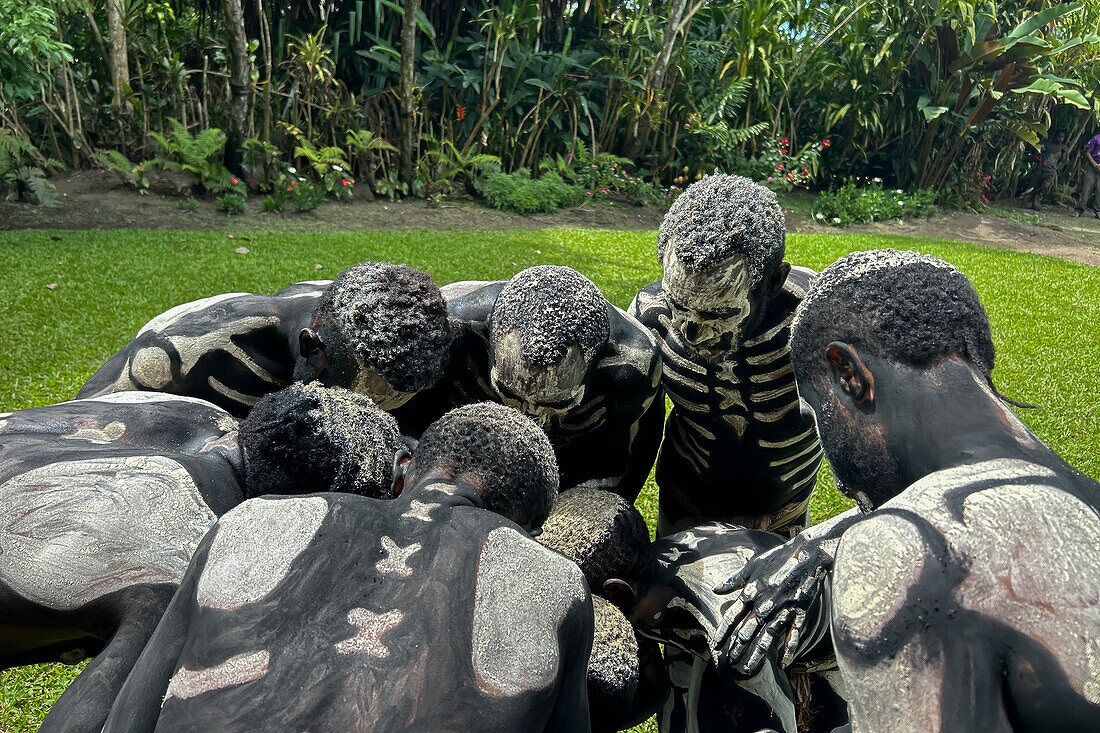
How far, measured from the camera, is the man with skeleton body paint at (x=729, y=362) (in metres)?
2.19

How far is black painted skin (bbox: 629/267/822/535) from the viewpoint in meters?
2.58

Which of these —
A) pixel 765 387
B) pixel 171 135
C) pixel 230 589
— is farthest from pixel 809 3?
pixel 230 589

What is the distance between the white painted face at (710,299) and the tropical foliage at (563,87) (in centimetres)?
754

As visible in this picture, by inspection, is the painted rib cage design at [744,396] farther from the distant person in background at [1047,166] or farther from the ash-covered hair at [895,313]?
the distant person in background at [1047,166]

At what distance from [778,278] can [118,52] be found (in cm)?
870

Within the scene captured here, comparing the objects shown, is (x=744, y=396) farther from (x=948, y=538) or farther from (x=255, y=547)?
(x=255, y=547)

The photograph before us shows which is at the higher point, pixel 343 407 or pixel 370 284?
pixel 370 284

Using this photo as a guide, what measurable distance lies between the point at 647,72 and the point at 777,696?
33.9ft

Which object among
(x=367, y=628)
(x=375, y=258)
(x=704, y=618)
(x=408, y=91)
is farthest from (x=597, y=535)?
(x=408, y=91)

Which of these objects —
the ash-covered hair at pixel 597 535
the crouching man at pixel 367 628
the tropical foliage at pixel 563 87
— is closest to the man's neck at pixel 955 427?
the crouching man at pixel 367 628

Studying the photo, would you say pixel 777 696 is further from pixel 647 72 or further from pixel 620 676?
pixel 647 72

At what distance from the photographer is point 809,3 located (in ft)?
40.7

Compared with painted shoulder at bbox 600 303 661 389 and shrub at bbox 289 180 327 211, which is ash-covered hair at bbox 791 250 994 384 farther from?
shrub at bbox 289 180 327 211

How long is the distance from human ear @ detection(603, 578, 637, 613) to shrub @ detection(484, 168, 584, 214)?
8689 mm
